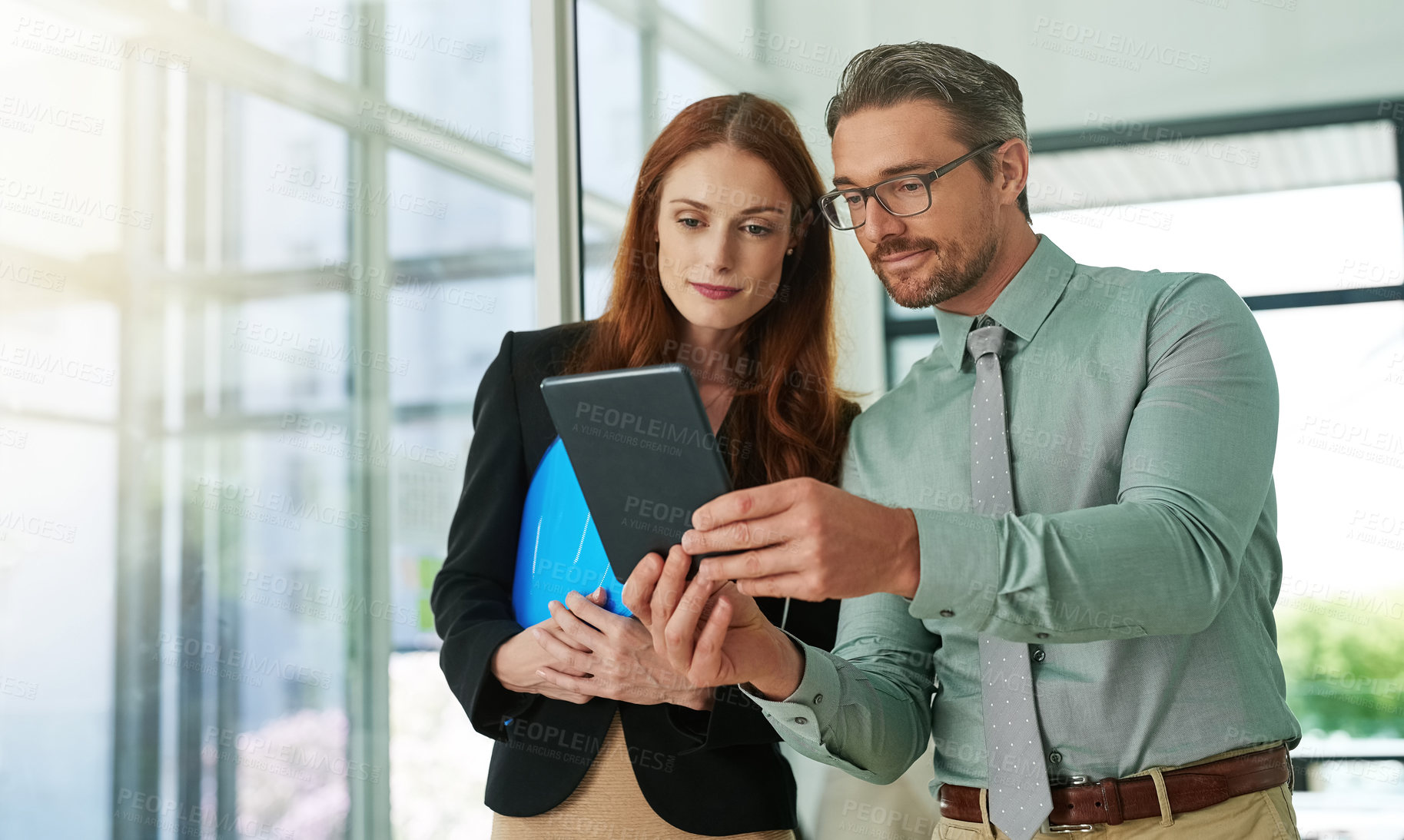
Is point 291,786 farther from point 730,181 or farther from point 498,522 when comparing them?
point 730,181

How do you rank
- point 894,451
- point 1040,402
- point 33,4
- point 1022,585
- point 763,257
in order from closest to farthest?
point 1022,585 < point 1040,402 < point 894,451 < point 763,257 < point 33,4

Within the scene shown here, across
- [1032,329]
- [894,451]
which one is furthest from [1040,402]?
[894,451]

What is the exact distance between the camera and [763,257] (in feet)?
6.20

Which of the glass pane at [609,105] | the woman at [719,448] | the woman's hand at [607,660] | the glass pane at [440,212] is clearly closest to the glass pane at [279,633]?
the glass pane at [440,212]

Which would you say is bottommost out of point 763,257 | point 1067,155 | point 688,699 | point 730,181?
point 688,699

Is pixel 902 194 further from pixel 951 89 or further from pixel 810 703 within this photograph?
pixel 810 703

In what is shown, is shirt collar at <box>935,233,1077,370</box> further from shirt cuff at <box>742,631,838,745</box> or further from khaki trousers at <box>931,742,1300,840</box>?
khaki trousers at <box>931,742,1300,840</box>

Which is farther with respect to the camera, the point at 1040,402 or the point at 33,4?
the point at 33,4

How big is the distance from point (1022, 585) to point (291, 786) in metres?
2.76

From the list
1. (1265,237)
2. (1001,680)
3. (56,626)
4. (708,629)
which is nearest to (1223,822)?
(1001,680)

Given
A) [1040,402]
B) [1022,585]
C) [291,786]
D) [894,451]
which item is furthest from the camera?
[291,786]

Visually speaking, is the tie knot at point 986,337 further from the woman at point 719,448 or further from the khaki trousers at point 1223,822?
the khaki trousers at point 1223,822

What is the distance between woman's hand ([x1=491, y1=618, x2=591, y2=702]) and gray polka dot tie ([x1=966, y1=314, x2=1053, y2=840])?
2.00 feet

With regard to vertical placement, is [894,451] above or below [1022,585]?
above
